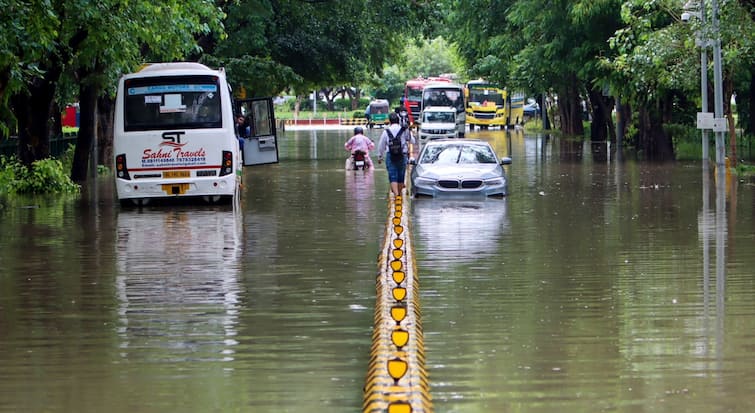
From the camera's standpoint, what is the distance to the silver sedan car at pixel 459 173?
23281mm

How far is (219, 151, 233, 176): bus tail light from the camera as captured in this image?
2281cm

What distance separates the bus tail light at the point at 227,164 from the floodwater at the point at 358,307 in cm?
110

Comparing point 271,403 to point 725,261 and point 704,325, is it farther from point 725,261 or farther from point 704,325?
point 725,261

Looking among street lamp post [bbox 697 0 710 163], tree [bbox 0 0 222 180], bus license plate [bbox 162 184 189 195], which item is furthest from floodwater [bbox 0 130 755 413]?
street lamp post [bbox 697 0 710 163]

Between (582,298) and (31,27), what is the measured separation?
1114 cm

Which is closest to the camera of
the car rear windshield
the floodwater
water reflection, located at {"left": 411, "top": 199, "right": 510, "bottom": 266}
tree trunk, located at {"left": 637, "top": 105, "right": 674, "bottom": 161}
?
the floodwater

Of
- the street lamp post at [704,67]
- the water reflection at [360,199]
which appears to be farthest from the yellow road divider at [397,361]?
the street lamp post at [704,67]

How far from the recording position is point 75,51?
25.1 m

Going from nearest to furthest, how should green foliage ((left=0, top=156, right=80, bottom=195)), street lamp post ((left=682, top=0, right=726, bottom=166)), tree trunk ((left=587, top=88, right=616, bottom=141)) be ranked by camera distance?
1. green foliage ((left=0, top=156, right=80, bottom=195))
2. street lamp post ((left=682, top=0, right=726, bottom=166))
3. tree trunk ((left=587, top=88, right=616, bottom=141))

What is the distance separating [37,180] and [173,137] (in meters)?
5.16

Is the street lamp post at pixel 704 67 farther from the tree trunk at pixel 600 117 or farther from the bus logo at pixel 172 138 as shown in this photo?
the tree trunk at pixel 600 117

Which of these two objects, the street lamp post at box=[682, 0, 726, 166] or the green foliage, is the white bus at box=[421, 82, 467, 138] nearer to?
the street lamp post at box=[682, 0, 726, 166]

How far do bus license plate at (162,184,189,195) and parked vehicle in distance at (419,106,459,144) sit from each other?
4062cm

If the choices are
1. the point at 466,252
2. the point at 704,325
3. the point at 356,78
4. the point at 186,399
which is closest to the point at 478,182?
the point at 466,252
